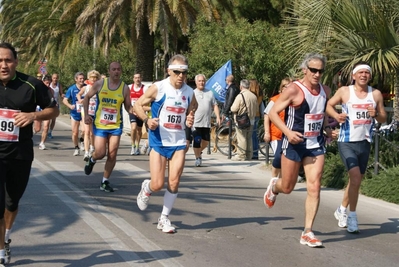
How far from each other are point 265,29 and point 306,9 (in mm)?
8632

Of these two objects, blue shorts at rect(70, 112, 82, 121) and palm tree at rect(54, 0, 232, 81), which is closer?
blue shorts at rect(70, 112, 82, 121)

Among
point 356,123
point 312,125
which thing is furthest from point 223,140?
point 312,125

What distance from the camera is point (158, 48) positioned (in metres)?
39.4

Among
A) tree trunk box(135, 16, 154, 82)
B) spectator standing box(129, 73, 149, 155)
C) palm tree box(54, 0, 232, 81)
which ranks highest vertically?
palm tree box(54, 0, 232, 81)

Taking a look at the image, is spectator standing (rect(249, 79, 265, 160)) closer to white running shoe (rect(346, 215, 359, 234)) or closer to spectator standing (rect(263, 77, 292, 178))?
spectator standing (rect(263, 77, 292, 178))

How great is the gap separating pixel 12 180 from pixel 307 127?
3.14 meters

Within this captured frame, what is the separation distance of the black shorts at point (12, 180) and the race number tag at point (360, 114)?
3919 mm

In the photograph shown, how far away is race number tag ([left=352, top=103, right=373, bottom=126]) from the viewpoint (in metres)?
8.52

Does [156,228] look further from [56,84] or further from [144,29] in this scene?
[144,29]

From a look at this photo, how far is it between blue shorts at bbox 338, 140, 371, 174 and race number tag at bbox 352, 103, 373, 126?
0.75ft

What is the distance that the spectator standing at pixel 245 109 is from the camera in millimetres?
15859

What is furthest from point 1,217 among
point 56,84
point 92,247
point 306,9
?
point 56,84

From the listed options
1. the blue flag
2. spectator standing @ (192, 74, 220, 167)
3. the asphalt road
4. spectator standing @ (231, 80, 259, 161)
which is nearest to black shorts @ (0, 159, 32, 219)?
the asphalt road

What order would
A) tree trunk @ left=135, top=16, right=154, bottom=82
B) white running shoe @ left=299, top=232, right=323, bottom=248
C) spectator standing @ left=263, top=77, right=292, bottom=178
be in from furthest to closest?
1. tree trunk @ left=135, top=16, right=154, bottom=82
2. spectator standing @ left=263, top=77, right=292, bottom=178
3. white running shoe @ left=299, top=232, right=323, bottom=248
